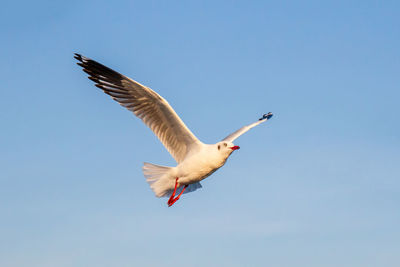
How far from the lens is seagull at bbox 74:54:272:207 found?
11805 mm

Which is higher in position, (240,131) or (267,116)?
(267,116)

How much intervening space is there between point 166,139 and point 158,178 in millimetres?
817

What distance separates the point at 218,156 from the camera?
1171cm

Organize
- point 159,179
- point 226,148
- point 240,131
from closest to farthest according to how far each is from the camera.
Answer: point 226,148 → point 159,179 → point 240,131

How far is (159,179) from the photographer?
1259 cm

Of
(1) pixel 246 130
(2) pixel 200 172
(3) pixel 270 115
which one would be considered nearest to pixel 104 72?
(2) pixel 200 172

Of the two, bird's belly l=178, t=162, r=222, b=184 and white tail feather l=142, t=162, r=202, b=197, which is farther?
white tail feather l=142, t=162, r=202, b=197

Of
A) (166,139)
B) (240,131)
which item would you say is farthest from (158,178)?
(240,131)

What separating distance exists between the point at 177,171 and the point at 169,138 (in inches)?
27.5

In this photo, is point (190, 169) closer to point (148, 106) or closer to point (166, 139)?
point (166, 139)

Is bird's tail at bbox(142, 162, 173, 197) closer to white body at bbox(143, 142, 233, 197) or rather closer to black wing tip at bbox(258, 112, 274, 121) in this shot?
white body at bbox(143, 142, 233, 197)

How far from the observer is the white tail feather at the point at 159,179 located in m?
12.5

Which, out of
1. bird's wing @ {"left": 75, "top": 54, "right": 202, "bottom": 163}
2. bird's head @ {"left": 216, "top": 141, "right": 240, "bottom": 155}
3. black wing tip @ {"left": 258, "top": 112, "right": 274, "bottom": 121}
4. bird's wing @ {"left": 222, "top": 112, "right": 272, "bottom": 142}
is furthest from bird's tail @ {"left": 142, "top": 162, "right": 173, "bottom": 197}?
black wing tip @ {"left": 258, "top": 112, "right": 274, "bottom": 121}

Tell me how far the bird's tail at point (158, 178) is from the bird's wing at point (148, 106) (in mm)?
386
